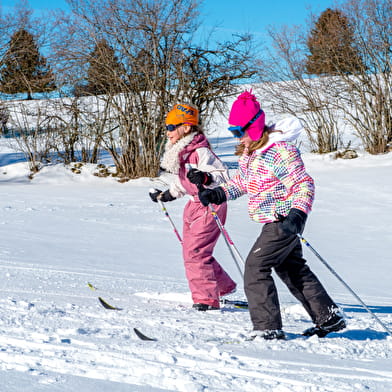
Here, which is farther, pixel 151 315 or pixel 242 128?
pixel 151 315

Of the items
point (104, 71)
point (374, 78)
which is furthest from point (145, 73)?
point (374, 78)

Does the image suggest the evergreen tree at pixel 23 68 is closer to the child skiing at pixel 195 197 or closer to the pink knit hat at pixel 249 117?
the child skiing at pixel 195 197

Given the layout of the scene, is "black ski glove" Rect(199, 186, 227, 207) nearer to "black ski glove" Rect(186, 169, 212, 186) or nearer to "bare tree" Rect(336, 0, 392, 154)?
"black ski glove" Rect(186, 169, 212, 186)

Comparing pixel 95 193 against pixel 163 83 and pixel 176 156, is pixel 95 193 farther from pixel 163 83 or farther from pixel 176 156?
pixel 176 156

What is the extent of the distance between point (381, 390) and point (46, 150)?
14.4 metres

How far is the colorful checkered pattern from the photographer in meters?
2.97

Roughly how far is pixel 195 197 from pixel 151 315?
934 mm

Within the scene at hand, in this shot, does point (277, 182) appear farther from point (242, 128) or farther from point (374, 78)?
point (374, 78)

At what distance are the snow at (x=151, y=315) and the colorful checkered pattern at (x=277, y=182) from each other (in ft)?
2.43

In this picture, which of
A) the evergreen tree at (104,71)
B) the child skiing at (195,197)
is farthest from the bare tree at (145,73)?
the child skiing at (195,197)

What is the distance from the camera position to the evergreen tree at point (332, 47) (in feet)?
56.9

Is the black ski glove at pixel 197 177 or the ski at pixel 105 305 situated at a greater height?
the black ski glove at pixel 197 177

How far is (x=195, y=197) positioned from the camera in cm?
393

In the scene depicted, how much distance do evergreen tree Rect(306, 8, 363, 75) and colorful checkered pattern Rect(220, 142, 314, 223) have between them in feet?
50.5
